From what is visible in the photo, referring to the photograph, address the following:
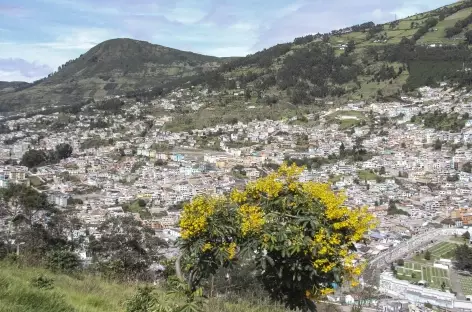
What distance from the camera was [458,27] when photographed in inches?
3164

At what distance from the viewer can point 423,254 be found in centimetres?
2159

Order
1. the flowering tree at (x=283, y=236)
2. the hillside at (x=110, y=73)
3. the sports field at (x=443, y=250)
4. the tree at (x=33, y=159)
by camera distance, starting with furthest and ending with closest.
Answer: the hillside at (x=110, y=73) → the tree at (x=33, y=159) → the sports field at (x=443, y=250) → the flowering tree at (x=283, y=236)

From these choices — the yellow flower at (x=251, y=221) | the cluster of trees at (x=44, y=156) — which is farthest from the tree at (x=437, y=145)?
the yellow flower at (x=251, y=221)

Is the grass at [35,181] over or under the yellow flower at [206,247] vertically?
under

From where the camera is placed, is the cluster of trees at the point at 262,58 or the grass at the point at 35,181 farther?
the cluster of trees at the point at 262,58

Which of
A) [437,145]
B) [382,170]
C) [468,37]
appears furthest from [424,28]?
[382,170]

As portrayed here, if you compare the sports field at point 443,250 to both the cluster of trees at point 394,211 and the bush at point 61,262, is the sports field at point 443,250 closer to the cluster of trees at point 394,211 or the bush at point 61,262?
the cluster of trees at point 394,211

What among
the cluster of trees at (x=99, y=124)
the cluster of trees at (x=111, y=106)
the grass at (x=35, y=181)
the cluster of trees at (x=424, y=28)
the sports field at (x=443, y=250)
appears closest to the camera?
the sports field at (x=443, y=250)

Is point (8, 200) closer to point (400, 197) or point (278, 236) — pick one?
point (278, 236)

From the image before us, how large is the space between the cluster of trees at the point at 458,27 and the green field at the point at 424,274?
72605 millimetres

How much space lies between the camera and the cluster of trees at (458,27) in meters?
80.1

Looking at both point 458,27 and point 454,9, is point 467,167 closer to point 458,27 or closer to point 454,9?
point 458,27

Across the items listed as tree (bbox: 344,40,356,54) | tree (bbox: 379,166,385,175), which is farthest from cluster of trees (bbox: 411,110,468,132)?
tree (bbox: 344,40,356,54)

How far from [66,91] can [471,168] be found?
340 ft
